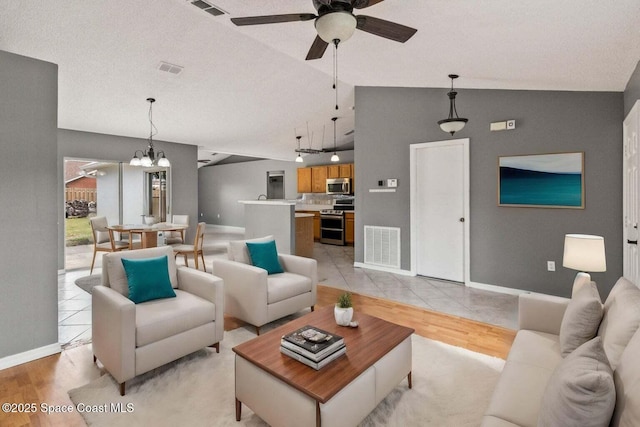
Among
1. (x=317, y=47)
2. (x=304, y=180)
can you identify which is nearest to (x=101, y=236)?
(x=317, y=47)

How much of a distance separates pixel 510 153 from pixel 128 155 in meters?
6.96

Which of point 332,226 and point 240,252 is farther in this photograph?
point 332,226

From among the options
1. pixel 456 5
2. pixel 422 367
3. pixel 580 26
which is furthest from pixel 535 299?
pixel 456 5

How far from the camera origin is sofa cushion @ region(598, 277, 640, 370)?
1.32 m

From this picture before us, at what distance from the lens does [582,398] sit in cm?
96

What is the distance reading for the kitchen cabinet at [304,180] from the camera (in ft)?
32.5

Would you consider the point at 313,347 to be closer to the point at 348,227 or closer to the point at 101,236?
the point at 101,236

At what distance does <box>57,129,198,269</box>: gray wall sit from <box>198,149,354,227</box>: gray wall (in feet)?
11.6

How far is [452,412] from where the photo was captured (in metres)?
1.94

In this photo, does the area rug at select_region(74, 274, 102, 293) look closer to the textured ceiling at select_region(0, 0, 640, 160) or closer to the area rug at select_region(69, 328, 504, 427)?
the textured ceiling at select_region(0, 0, 640, 160)

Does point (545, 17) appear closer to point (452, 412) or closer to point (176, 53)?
point (452, 412)

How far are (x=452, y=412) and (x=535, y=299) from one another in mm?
956

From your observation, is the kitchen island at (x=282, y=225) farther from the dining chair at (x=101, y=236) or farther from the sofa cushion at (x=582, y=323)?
the sofa cushion at (x=582, y=323)

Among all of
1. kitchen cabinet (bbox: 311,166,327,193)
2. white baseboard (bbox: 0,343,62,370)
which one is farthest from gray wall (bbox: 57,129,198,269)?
white baseboard (bbox: 0,343,62,370)
